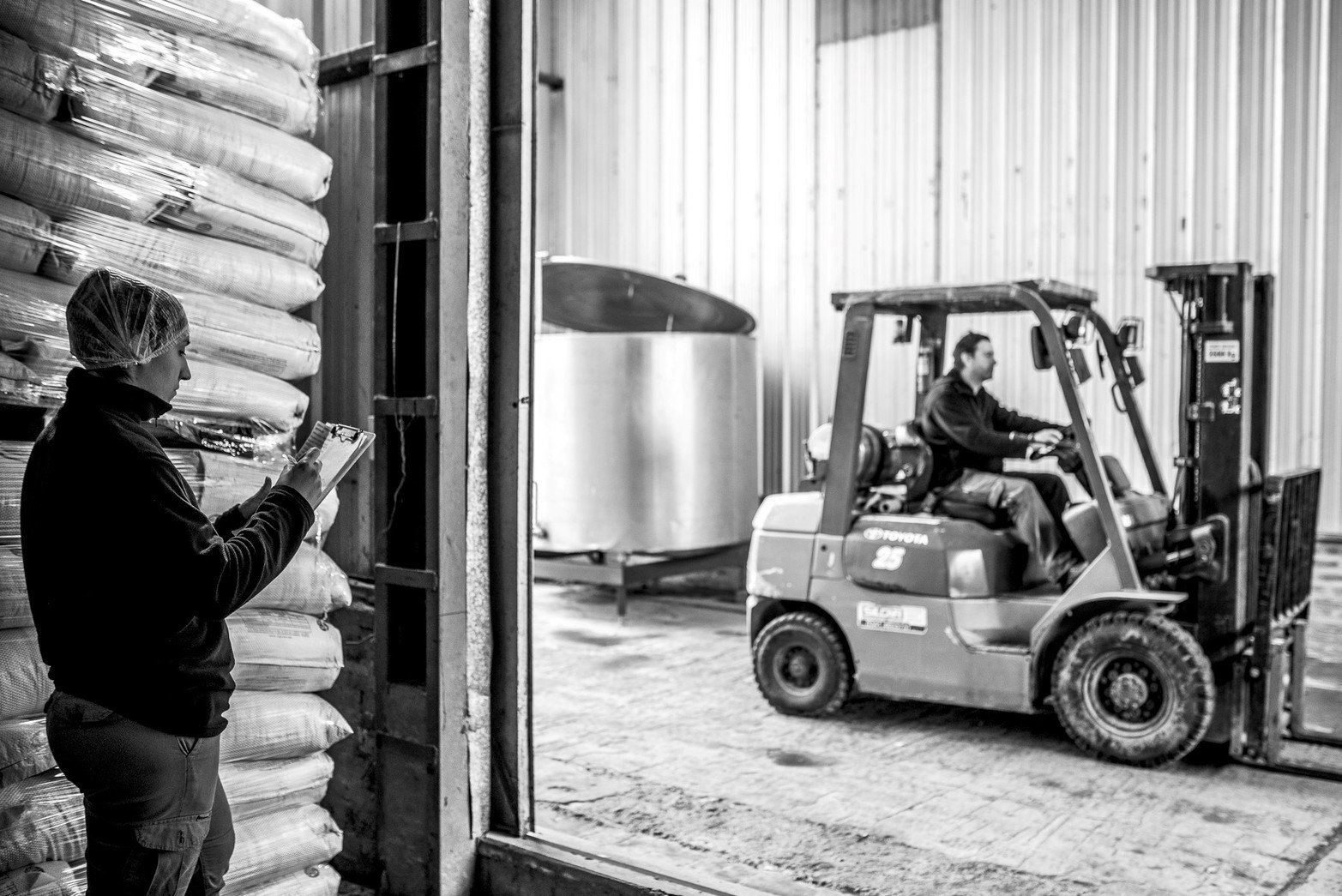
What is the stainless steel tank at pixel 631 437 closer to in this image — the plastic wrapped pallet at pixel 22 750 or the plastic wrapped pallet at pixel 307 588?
the plastic wrapped pallet at pixel 307 588

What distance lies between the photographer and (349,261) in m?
4.21

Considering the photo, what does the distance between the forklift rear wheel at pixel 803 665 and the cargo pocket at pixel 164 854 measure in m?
4.36

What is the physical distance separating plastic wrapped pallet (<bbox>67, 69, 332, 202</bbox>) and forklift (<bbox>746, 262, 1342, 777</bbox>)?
11.3ft

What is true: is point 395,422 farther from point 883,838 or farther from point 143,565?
point 883,838

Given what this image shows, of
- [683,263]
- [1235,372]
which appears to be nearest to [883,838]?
[1235,372]

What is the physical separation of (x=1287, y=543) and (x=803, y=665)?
A: 251cm

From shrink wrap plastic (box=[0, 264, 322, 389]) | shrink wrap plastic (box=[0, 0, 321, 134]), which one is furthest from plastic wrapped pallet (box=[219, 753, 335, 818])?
shrink wrap plastic (box=[0, 0, 321, 134])

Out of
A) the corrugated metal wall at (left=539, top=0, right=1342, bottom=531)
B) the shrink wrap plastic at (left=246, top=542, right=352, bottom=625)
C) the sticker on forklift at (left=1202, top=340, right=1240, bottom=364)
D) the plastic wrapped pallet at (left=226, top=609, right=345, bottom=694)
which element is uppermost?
the corrugated metal wall at (left=539, top=0, right=1342, bottom=531)

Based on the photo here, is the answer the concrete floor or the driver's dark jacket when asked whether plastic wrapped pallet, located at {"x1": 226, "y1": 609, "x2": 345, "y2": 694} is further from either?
the driver's dark jacket

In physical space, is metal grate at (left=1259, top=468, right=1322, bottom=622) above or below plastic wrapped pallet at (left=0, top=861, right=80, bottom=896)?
above

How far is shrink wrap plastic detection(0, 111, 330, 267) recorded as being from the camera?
116 inches

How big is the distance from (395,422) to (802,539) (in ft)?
10.4

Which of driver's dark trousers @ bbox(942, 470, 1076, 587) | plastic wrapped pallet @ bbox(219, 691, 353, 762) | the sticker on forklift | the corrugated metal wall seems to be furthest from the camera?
the corrugated metal wall

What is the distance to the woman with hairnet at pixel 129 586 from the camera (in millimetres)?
2197
